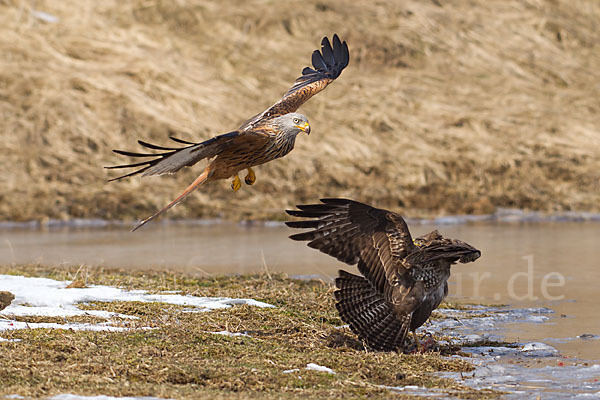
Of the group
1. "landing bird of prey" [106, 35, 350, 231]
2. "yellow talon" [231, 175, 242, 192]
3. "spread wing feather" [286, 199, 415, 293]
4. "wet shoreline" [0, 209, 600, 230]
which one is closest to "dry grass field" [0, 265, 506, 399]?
"spread wing feather" [286, 199, 415, 293]

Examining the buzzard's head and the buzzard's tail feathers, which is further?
the buzzard's head

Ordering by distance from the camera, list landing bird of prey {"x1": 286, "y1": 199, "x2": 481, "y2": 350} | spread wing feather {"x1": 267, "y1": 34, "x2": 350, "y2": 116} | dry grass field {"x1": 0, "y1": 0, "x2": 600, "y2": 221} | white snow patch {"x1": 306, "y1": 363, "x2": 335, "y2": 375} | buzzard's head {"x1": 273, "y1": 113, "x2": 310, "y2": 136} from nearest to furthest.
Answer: white snow patch {"x1": 306, "y1": 363, "x2": 335, "y2": 375}
landing bird of prey {"x1": 286, "y1": 199, "x2": 481, "y2": 350}
buzzard's head {"x1": 273, "y1": 113, "x2": 310, "y2": 136}
spread wing feather {"x1": 267, "y1": 34, "x2": 350, "y2": 116}
dry grass field {"x1": 0, "y1": 0, "x2": 600, "y2": 221}

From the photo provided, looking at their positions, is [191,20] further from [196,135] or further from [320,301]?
[320,301]

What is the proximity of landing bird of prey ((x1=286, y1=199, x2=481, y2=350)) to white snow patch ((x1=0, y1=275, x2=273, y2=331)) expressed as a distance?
1520 mm

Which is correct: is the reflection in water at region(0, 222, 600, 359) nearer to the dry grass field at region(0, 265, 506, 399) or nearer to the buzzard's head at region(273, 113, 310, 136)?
the dry grass field at region(0, 265, 506, 399)

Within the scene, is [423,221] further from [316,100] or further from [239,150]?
[239,150]

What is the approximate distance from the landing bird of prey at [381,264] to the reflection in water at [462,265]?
1.13 metres

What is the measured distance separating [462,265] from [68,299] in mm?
6155

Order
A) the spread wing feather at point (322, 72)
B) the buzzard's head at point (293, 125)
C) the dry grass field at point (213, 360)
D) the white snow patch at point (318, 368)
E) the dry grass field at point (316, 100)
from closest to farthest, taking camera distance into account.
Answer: the dry grass field at point (213, 360) < the white snow patch at point (318, 368) < the buzzard's head at point (293, 125) < the spread wing feather at point (322, 72) < the dry grass field at point (316, 100)

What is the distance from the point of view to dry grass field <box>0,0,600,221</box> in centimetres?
1859

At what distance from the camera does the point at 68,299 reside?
7348mm

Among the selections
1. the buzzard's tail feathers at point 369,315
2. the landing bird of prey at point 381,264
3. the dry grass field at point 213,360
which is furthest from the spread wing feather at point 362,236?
the dry grass field at point 213,360

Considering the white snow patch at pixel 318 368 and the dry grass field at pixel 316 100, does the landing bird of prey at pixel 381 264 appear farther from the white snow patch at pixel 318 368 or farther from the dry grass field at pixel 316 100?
the dry grass field at pixel 316 100

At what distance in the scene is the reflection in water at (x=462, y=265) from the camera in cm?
836
